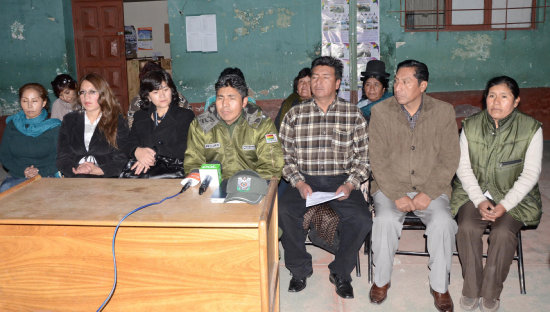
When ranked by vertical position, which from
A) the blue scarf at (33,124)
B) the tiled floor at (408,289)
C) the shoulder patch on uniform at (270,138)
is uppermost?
the blue scarf at (33,124)

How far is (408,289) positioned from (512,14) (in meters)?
5.67

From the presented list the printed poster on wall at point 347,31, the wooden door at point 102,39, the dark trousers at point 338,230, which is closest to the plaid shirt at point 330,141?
the dark trousers at point 338,230

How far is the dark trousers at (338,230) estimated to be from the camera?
9.61ft

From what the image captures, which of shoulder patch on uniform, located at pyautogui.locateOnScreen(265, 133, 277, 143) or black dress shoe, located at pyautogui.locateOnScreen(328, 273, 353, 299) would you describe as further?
shoulder patch on uniform, located at pyautogui.locateOnScreen(265, 133, 277, 143)

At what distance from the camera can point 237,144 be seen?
3.08 m

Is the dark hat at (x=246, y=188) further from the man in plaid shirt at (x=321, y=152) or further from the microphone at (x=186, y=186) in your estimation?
the man in plaid shirt at (x=321, y=152)

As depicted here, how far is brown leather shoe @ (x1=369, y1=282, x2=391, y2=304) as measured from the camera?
2.81m

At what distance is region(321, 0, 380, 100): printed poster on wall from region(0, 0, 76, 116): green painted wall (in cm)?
426

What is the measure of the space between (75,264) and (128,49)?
313 inches

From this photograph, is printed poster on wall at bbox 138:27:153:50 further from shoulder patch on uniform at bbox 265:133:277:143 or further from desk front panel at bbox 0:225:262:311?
desk front panel at bbox 0:225:262:311

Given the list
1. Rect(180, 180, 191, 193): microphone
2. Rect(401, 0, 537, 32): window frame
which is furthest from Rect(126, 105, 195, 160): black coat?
Rect(401, 0, 537, 32): window frame

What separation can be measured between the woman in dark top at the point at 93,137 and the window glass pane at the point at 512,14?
19.7 ft

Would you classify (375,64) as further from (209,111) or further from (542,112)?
(542,112)

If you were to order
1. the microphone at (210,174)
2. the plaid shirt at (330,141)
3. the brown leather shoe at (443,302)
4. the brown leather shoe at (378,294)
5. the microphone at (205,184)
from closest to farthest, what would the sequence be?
1. the microphone at (205,184)
2. the microphone at (210,174)
3. the brown leather shoe at (443,302)
4. the brown leather shoe at (378,294)
5. the plaid shirt at (330,141)
